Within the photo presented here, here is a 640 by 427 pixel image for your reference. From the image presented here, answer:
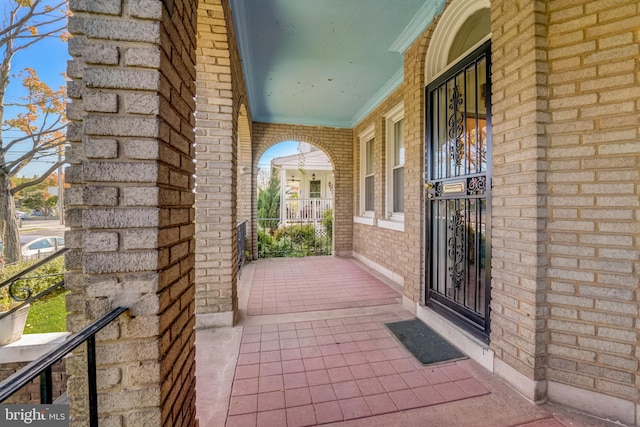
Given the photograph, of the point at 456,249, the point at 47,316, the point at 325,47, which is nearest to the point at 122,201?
the point at 456,249

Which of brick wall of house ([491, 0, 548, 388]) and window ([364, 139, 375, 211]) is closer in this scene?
brick wall of house ([491, 0, 548, 388])

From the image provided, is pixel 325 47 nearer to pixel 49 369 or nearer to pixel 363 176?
pixel 363 176

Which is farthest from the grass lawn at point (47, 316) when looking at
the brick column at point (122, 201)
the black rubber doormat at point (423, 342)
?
the black rubber doormat at point (423, 342)

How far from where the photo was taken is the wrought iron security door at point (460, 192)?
2.31 m

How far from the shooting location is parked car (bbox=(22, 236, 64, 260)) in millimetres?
7538

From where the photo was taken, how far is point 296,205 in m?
11.2

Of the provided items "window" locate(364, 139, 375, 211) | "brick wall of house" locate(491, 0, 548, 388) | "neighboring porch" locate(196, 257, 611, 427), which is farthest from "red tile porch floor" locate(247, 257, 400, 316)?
"brick wall of house" locate(491, 0, 548, 388)

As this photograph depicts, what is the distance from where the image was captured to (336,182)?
21.2 feet

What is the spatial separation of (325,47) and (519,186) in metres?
2.81

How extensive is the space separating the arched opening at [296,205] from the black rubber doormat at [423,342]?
4.13 meters

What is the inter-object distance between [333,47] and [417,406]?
3765mm

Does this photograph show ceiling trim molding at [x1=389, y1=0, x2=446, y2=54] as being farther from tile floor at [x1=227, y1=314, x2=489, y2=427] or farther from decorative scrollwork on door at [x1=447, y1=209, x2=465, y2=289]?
tile floor at [x1=227, y1=314, x2=489, y2=427]

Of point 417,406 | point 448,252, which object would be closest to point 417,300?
point 448,252

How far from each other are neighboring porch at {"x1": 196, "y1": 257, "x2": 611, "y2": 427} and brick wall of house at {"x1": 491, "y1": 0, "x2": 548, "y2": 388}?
286 millimetres
